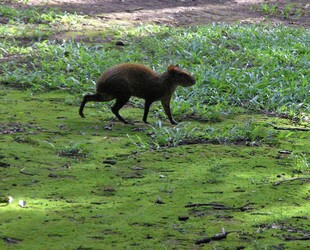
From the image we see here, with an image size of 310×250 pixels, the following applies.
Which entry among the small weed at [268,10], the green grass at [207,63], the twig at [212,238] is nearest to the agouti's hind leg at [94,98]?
the green grass at [207,63]

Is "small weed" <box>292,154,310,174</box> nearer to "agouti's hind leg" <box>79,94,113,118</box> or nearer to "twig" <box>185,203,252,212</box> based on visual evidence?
"twig" <box>185,203,252,212</box>

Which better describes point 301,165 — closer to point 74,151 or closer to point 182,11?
point 74,151

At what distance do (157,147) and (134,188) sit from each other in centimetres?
135

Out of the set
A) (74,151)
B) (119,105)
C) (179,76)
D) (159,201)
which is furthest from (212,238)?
(179,76)

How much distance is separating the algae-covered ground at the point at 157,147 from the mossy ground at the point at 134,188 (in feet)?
0.04

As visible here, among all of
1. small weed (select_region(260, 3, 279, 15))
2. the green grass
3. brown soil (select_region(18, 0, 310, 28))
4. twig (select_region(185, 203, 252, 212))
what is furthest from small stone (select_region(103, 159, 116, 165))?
small weed (select_region(260, 3, 279, 15))

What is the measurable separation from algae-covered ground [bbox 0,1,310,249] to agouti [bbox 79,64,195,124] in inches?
8.8

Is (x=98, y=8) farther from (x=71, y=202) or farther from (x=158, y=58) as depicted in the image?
(x=71, y=202)

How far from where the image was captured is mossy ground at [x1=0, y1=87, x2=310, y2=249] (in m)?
4.32

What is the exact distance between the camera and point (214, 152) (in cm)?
663

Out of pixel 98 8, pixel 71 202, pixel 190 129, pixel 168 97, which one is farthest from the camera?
pixel 98 8

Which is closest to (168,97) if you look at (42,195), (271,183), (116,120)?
(116,120)

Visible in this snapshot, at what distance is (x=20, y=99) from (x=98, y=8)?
20.1 ft

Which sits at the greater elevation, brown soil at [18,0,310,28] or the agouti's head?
the agouti's head
